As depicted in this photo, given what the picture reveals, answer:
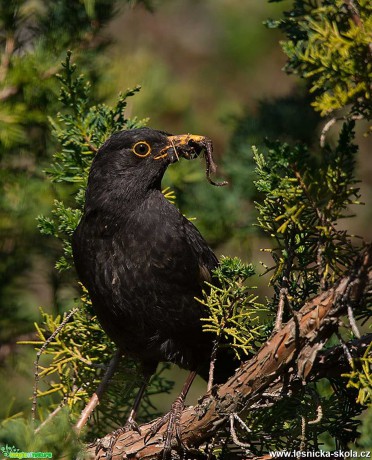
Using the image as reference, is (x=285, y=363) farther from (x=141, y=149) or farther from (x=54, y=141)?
(x=54, y=141)

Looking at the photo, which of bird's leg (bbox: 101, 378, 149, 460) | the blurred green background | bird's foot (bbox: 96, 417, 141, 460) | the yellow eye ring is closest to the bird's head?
the yellow eye ring

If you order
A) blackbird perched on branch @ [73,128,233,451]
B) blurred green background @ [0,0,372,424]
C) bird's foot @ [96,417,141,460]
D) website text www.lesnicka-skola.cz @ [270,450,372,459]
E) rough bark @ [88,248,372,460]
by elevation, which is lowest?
website text www.lesnicka-skola.cz @ [270,450,372,459]

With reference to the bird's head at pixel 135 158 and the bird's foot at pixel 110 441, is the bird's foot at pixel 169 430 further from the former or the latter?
the bird's head at pixel 135 158

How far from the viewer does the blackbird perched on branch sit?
133 inches

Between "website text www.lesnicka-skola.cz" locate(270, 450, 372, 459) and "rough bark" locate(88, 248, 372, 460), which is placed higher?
"rough bark" locate(88, 248, 372, 460)

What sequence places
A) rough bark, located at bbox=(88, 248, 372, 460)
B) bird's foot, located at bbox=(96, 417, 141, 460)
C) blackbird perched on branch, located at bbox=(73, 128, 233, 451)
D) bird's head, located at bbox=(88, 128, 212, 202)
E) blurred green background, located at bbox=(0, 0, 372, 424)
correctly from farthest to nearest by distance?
blurred green background, located at bbox=(0, 0, 372, 424) → bird's head, located at bbox=(88, 128, 212, 202) → blackbird perched on branch, located at bbox=(73, 128, 233, 451) → bird's foot, located at bbox=(96, 417, 141, 460) → rough bark, located at bbox=(88, 248, 372, 460)

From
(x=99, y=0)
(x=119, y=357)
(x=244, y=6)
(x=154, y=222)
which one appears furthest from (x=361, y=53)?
(x=244, y=6)

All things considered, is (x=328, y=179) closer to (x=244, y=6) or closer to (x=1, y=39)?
A: (x=1, y=39)

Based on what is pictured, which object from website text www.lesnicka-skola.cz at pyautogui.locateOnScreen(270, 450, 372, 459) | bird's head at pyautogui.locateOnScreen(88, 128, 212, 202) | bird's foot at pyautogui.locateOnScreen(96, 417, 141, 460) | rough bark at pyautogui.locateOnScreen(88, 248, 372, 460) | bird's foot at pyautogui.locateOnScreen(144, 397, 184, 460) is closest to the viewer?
rough bark at pyautogui.locateOnScreen(88, 248, 372, 460)

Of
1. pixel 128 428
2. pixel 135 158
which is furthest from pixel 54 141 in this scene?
pixel 128 428

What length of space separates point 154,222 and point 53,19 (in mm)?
1650

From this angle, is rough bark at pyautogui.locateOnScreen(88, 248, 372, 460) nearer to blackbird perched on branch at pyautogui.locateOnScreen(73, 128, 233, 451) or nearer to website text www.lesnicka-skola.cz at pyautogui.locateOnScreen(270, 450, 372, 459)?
website text www.lesnicka-skola.cz at pyautogui.locateOnScreen(270, 450, 372, 459)

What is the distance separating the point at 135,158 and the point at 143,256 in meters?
0.50

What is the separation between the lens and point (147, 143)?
11.8 ft
